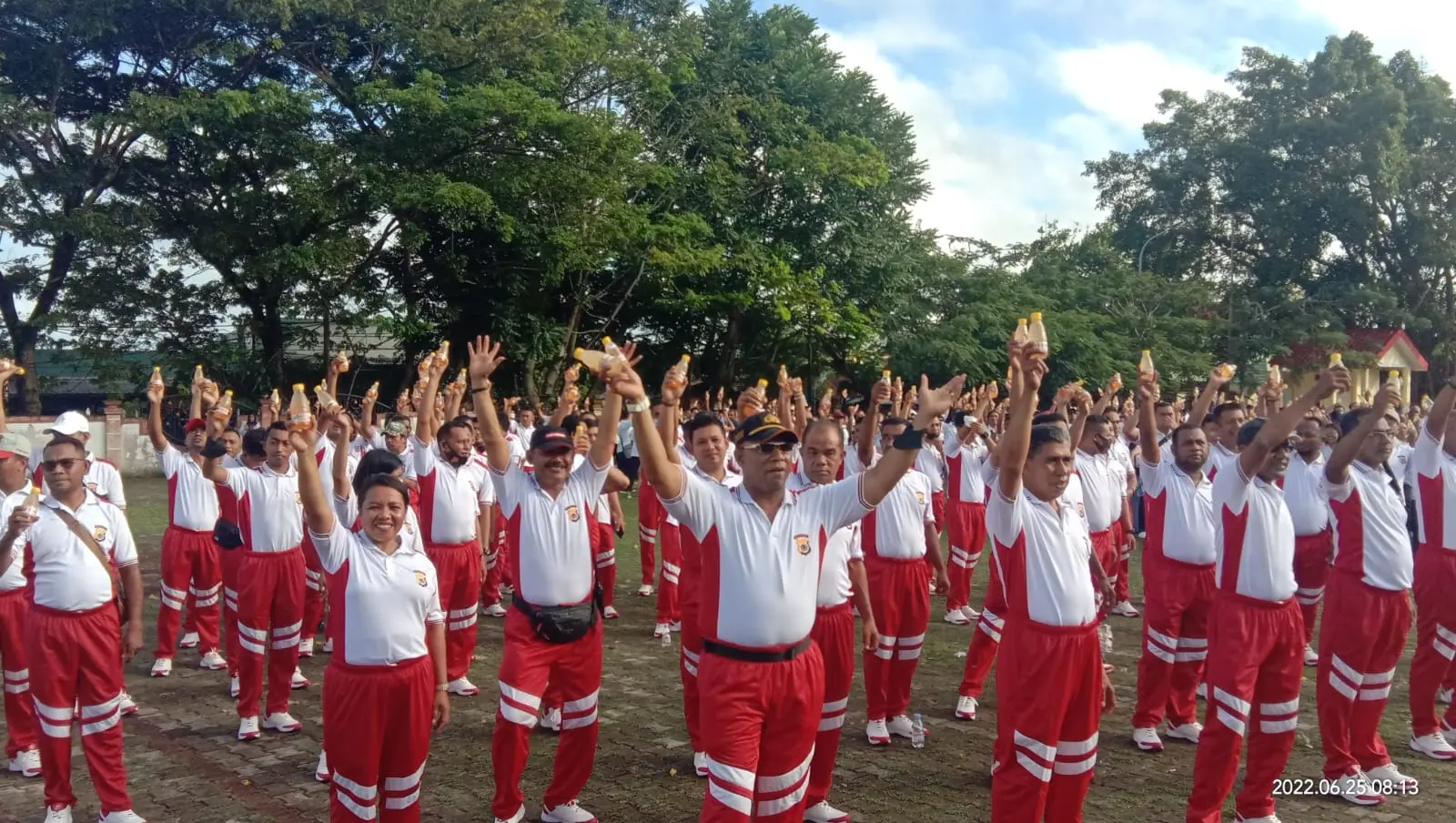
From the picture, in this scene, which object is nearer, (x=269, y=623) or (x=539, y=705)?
(x=539, y=705)

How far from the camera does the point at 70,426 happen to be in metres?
5.84

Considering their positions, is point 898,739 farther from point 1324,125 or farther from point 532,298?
point 1324,125

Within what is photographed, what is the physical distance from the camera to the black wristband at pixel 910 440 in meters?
4.43

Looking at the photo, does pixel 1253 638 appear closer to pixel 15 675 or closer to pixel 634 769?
pixel 634 769

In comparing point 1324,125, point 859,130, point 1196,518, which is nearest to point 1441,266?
point 1324,125

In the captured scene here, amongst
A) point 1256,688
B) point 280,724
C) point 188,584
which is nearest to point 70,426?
point 280,724

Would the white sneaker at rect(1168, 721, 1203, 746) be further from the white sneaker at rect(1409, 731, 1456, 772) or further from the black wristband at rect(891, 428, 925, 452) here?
the black wristband at rect(891, 428, 925, 452)

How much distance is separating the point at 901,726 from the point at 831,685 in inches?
62.7

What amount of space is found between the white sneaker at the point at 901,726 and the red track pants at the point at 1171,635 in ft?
4.87

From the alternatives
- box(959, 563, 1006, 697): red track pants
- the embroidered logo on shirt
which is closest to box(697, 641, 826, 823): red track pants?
the embroidered logo on shirt

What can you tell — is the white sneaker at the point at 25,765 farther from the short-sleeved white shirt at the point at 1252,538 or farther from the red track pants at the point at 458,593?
the short-sleeved white shirt at the point at 1252,538

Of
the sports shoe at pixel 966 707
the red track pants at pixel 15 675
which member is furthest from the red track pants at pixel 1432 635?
the red track pants at pixel 15 675

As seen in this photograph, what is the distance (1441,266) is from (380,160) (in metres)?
36.8

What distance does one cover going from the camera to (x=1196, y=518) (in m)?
6.86
